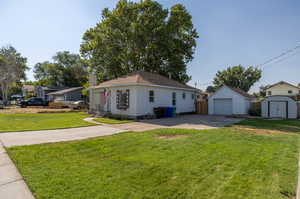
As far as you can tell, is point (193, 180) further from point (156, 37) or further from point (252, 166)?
point (156, 37)

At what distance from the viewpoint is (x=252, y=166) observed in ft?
11.9

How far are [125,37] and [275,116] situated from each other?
768 inches

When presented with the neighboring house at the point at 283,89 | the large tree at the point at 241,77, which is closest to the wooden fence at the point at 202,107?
the large tree at the point at 241,77

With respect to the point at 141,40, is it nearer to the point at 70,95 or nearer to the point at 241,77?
the point at 70,95

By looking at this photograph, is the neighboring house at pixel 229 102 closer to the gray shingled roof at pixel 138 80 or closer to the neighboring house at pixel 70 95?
the gray shingled roof at pixel 138 80

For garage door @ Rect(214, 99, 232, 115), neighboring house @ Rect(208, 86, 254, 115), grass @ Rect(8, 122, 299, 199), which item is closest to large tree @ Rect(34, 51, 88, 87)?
neighboring house @ Rect(208, 86, 254, 115)

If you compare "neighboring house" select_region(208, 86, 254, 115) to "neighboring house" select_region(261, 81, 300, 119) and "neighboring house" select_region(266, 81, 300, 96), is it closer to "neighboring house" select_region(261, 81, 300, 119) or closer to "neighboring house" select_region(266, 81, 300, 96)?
"neighboring house" select_region(261, 81, 300, 119)

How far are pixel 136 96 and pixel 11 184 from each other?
33.8ft

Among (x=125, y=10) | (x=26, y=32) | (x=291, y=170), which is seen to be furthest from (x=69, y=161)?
(x=125, y=10)

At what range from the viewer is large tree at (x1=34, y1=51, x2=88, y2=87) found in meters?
46.5

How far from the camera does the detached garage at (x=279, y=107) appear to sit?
49.4 feet

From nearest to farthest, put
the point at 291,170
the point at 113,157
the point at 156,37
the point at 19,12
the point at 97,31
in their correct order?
the point at 291,170 < the point at 113,157 < the point at 19,12 < the point at 156,37 < the point at 97,31

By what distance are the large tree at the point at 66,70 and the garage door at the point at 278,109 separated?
140ft

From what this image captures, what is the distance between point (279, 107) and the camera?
1548 cm
